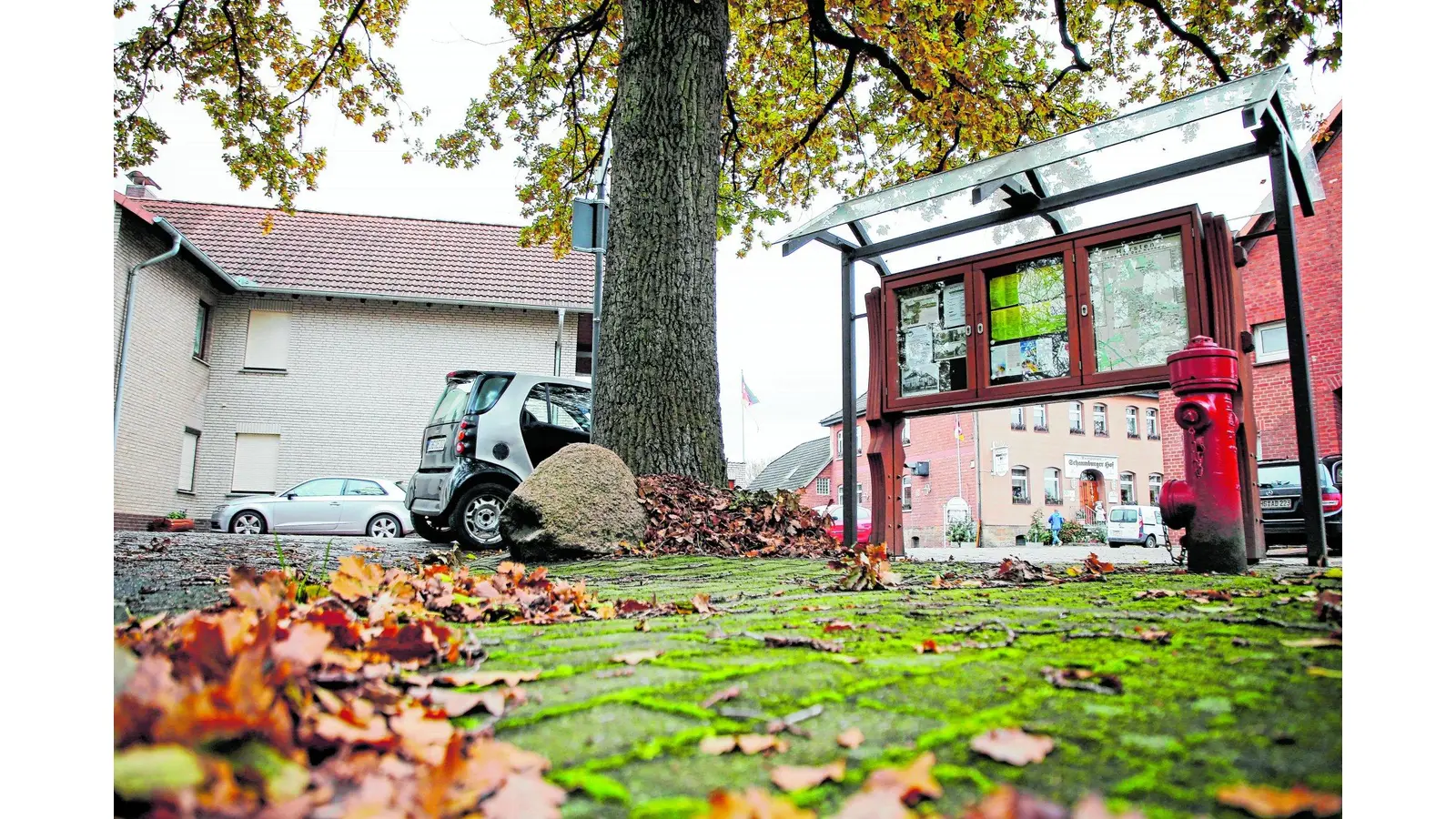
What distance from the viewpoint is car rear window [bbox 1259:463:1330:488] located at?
1059cm

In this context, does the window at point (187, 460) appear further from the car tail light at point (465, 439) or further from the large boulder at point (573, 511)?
the large boulder at point (573, 511)

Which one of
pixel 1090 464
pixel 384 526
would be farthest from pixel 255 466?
pixel 1090 464

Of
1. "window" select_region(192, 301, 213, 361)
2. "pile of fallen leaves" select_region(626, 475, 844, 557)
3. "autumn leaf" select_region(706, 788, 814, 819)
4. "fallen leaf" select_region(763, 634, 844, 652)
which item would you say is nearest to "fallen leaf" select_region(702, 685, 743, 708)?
"fallen leaf" select_region(763, 634, 844, 652)

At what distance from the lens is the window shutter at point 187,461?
17.4 metres

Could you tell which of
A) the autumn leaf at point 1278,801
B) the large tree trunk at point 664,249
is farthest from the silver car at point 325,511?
the autumn leaf at point 1278,801

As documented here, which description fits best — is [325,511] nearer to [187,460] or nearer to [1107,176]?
[187,460]

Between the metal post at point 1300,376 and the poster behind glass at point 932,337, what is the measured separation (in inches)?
66.6

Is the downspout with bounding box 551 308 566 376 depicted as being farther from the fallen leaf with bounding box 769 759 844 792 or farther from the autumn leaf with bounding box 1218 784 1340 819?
the autumn leaf with bounding box 1218 784 1340 819

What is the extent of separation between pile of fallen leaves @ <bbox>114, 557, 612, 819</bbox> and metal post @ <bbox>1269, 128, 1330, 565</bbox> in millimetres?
3768

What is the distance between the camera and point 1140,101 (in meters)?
11.7
